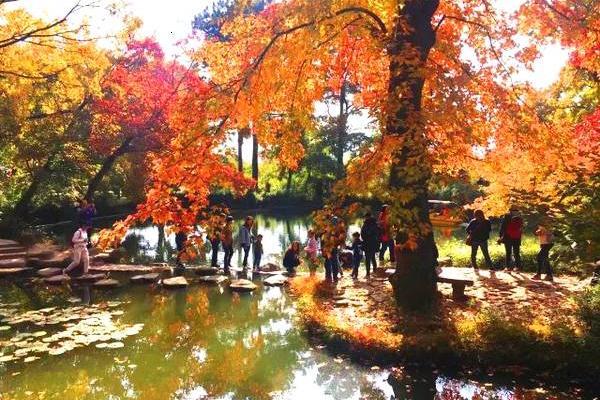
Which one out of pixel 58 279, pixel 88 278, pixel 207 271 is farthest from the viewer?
pixel 207 271

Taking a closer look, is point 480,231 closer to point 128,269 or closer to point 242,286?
point 242,286

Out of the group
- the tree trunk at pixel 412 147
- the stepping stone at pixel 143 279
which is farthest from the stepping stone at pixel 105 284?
the tree trunk at pixel 412 147

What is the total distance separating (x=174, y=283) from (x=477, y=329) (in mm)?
8275

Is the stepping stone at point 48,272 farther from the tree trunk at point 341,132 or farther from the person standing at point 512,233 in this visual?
the tree trunk at point 341,132

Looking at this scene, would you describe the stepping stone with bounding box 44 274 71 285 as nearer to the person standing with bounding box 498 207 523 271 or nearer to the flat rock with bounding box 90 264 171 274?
the flat rock with bounding box 90 264 171 274

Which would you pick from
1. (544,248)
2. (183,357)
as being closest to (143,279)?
(183,357)

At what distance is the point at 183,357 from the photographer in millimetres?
8820

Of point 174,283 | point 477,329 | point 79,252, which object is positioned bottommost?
point 477,329

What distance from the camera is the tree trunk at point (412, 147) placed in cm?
765

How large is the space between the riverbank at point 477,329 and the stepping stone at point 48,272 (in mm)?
7665

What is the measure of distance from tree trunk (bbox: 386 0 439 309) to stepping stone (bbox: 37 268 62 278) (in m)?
9.88

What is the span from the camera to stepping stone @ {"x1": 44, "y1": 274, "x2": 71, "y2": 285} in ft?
45.1

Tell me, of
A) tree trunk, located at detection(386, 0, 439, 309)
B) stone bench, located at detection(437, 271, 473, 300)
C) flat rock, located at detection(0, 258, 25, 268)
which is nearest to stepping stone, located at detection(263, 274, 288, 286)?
tree trunk, located at detection(386, 0, 439, 309)

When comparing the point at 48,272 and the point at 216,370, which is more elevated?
the point at 48,272
